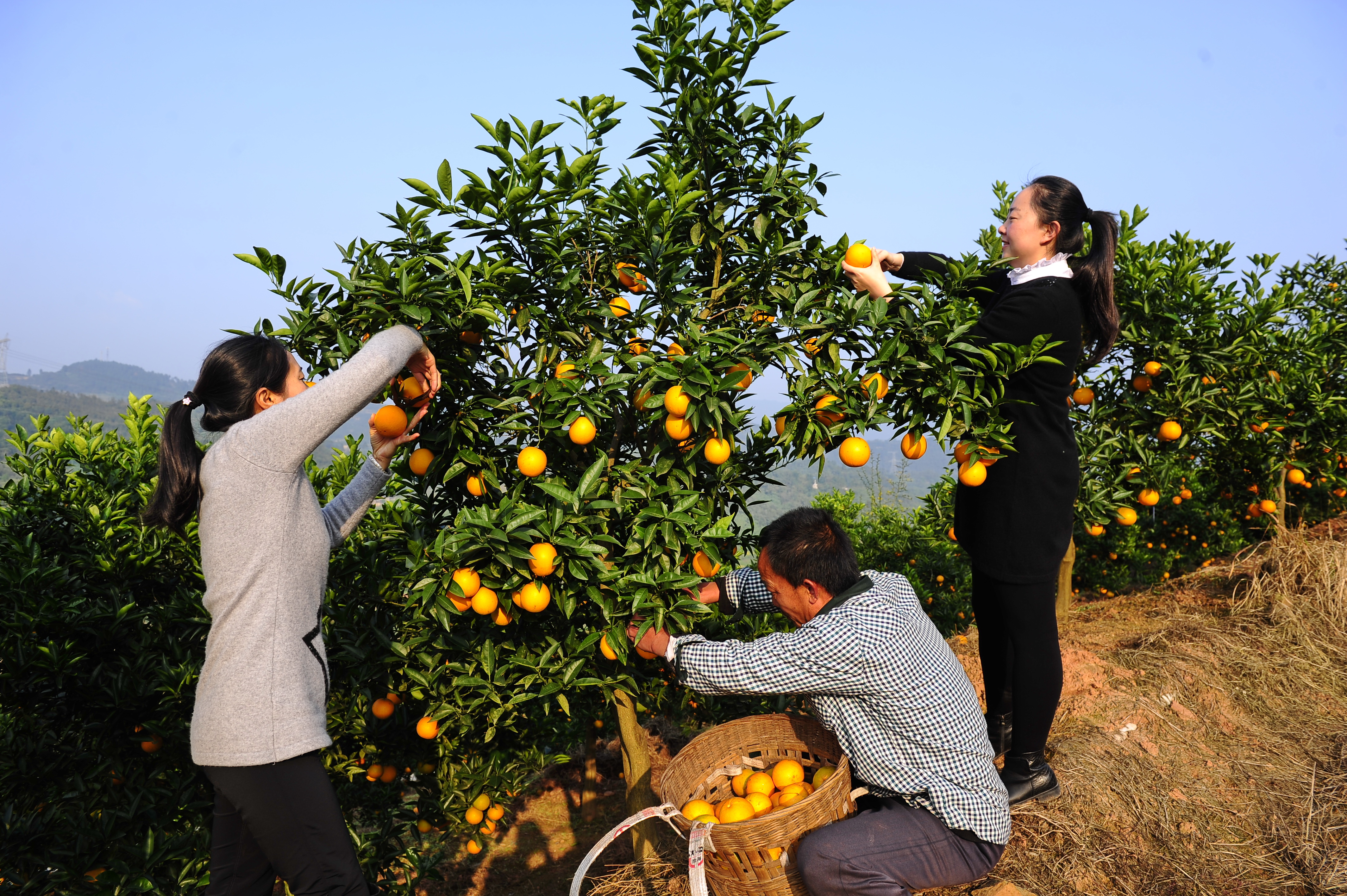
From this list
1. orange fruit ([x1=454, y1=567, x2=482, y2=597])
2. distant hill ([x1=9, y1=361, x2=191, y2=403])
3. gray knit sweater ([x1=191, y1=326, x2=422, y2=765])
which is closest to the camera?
gray knit sweater ([x1=191, y1=326, x2=422, y2=765])

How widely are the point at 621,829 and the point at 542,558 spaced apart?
720 mm

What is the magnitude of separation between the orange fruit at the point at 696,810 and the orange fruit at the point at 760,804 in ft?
0.37

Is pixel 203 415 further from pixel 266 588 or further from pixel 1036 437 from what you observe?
pixel 1036 437

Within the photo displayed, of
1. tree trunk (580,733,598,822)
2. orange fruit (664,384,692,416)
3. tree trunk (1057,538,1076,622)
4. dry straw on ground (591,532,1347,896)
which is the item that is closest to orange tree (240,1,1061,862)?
orange fruit (664,384,692,416)

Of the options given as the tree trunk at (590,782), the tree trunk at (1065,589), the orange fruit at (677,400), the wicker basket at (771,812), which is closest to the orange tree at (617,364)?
the orange fruit at (677,400)

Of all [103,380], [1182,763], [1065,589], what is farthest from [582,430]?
[103,380]

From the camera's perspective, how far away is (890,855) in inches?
75.5

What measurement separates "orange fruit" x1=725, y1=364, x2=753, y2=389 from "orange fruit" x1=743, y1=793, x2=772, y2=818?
44.0 inches

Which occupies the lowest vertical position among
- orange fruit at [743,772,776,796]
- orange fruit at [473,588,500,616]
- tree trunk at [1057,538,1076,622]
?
tree trunk at [1057,538,1076,622]

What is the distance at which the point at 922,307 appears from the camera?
2119 mm

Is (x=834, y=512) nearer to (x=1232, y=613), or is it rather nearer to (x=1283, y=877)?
(x=1232, y=613)

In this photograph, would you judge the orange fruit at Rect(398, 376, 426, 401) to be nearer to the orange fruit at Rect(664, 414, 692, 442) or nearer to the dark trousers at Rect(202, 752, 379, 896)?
the orange fruit at Rect(664, 414, 692, 442)

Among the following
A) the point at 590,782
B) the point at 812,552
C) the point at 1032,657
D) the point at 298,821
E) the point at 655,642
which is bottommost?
the point at 590,782

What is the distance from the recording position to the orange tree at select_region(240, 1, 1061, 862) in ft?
6.36
